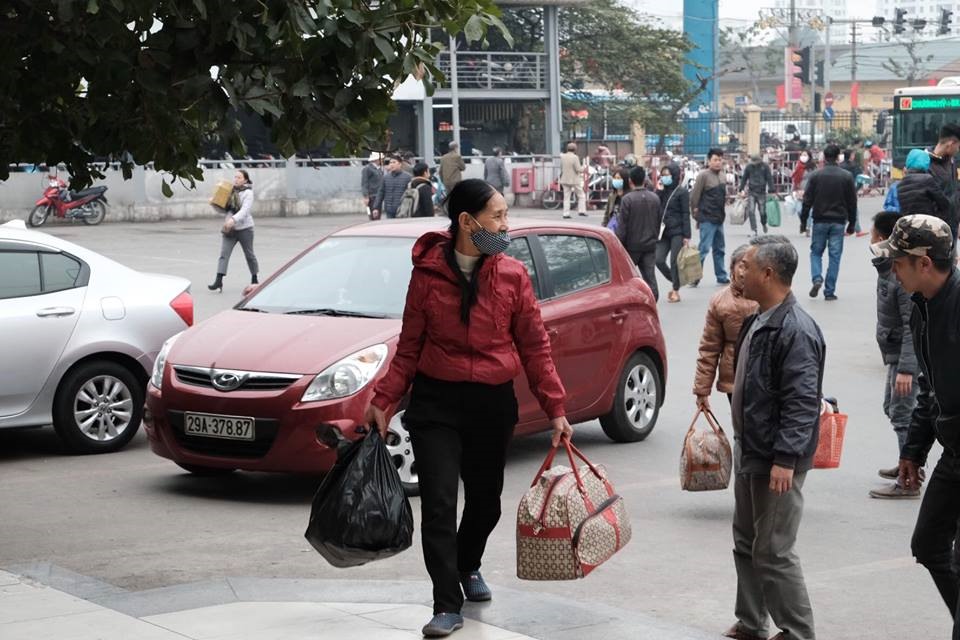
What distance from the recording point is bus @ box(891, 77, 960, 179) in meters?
38.1

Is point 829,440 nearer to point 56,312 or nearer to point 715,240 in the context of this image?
point 56,312

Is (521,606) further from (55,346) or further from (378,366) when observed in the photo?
(55,346)

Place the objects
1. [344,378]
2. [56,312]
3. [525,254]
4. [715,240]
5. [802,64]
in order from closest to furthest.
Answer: [344,378], [525,254], [56,312], [715,240], [802,64]

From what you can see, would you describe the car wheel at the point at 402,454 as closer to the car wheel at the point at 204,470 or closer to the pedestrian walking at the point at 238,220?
the car wheel at the point at 204,470

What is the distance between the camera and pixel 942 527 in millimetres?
5441

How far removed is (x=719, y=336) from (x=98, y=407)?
459cm

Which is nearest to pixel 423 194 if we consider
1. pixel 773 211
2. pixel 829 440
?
pixel 773 211

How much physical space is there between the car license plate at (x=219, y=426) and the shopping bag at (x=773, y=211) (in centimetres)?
2377

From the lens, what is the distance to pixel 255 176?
127 feet

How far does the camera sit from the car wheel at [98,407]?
33.9 ft

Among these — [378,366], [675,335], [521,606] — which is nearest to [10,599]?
[521,606]

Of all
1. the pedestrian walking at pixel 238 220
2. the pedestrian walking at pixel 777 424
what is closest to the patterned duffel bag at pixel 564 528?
the pedestrian walking at pixel 777 424

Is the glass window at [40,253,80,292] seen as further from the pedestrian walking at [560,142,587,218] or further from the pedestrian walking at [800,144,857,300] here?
the pedestrian walking at [560,142,587,218]

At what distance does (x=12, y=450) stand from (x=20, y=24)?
208 inches
